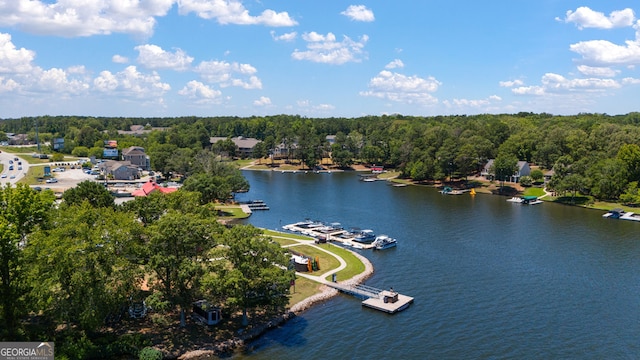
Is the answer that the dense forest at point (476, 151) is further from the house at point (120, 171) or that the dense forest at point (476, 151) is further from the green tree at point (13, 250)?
the green tree at point (13, 250)

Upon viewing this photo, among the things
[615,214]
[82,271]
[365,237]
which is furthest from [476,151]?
[82,271]

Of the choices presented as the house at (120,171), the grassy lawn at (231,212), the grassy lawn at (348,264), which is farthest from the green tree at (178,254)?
the house at (120,171)

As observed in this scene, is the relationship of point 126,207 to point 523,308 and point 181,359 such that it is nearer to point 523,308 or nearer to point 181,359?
point 181,359

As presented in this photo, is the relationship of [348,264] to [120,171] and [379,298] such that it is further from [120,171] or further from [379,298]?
[120,171]

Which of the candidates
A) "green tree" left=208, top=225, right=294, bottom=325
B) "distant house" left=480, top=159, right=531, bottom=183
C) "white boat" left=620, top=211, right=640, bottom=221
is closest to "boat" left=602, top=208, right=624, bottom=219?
"white boat" left=620, top=211, right=640, bottom=221

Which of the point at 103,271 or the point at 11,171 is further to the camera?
the point at 11,171

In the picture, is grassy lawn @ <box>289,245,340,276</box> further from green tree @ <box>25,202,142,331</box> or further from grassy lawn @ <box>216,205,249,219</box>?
grassy lawn @ <box>216,205,249,219</box>
